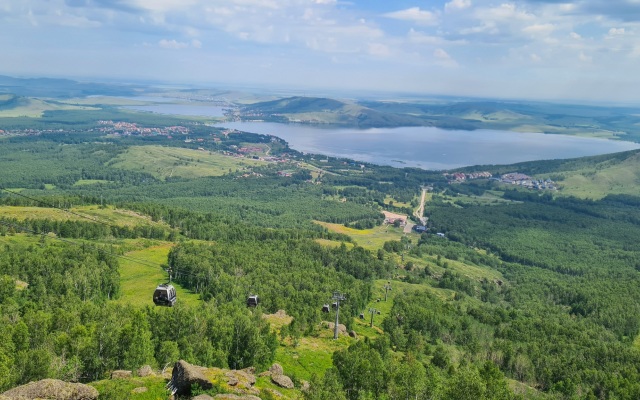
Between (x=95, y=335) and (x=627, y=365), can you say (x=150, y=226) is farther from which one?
(x=627, y=365)

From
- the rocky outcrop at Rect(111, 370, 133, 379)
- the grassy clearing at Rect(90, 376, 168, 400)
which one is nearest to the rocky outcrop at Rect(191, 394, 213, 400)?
the grassy clearing at Rect(90, 376, 168, 400)

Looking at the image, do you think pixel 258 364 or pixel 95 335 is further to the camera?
pixel 258 364

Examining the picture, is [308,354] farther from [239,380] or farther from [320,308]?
[239,380]

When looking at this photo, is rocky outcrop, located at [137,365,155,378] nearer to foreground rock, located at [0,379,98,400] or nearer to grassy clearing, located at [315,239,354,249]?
A: foreground rock, located at [0,379,98,400]

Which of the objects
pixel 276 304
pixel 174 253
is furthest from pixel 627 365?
A: pixel 174 253

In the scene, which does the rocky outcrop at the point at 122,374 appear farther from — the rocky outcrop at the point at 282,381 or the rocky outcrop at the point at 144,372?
the rocky outcrop at the point at 282,381

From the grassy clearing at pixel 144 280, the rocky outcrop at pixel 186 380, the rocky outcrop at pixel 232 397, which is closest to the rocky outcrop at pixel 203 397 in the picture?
the rocky outcrop at pixel 232 397
